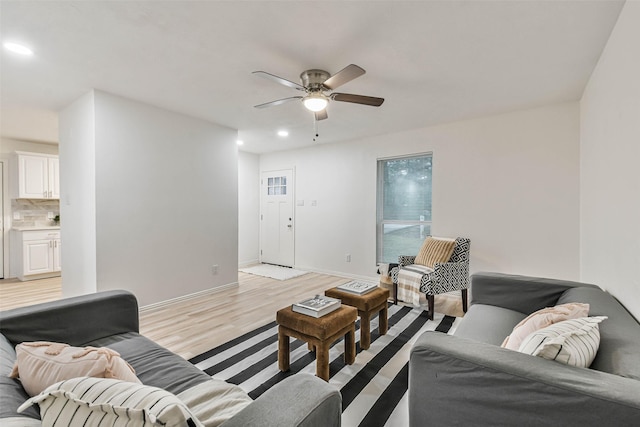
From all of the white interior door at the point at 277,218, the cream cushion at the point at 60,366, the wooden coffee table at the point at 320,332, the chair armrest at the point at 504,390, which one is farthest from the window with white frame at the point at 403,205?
the cream cushion at the point at 60,366

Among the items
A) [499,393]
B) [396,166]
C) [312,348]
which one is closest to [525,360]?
[499,393]

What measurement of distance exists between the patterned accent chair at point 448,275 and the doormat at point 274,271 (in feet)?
6.91

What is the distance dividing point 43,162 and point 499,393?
6965mm

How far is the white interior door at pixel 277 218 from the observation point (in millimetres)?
5922

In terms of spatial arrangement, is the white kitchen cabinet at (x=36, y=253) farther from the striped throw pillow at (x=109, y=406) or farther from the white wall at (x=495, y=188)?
the striped throw pillow at (x=109, y=406)

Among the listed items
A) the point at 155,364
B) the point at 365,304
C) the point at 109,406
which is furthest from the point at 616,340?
the point at 155,364

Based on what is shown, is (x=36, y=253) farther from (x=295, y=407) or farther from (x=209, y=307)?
(x=295, y=407)

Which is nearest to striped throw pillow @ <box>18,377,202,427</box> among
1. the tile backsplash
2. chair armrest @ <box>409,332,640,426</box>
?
chair armrest @ <box>409,332,640,426</box>

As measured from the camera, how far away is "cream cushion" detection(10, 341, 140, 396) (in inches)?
37.9

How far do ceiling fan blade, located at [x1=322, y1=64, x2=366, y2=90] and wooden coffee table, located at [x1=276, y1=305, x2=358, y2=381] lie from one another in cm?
173

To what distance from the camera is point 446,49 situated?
2.20 meters

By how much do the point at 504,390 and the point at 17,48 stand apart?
367 centimetres

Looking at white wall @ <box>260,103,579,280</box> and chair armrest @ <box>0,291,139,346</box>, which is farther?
white wall @ <box>260,103,579,280</box>

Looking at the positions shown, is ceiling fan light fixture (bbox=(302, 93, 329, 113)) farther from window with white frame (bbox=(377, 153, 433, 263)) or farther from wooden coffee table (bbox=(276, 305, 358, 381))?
window with white frame (bbox=(377, 153, 433, 263))
